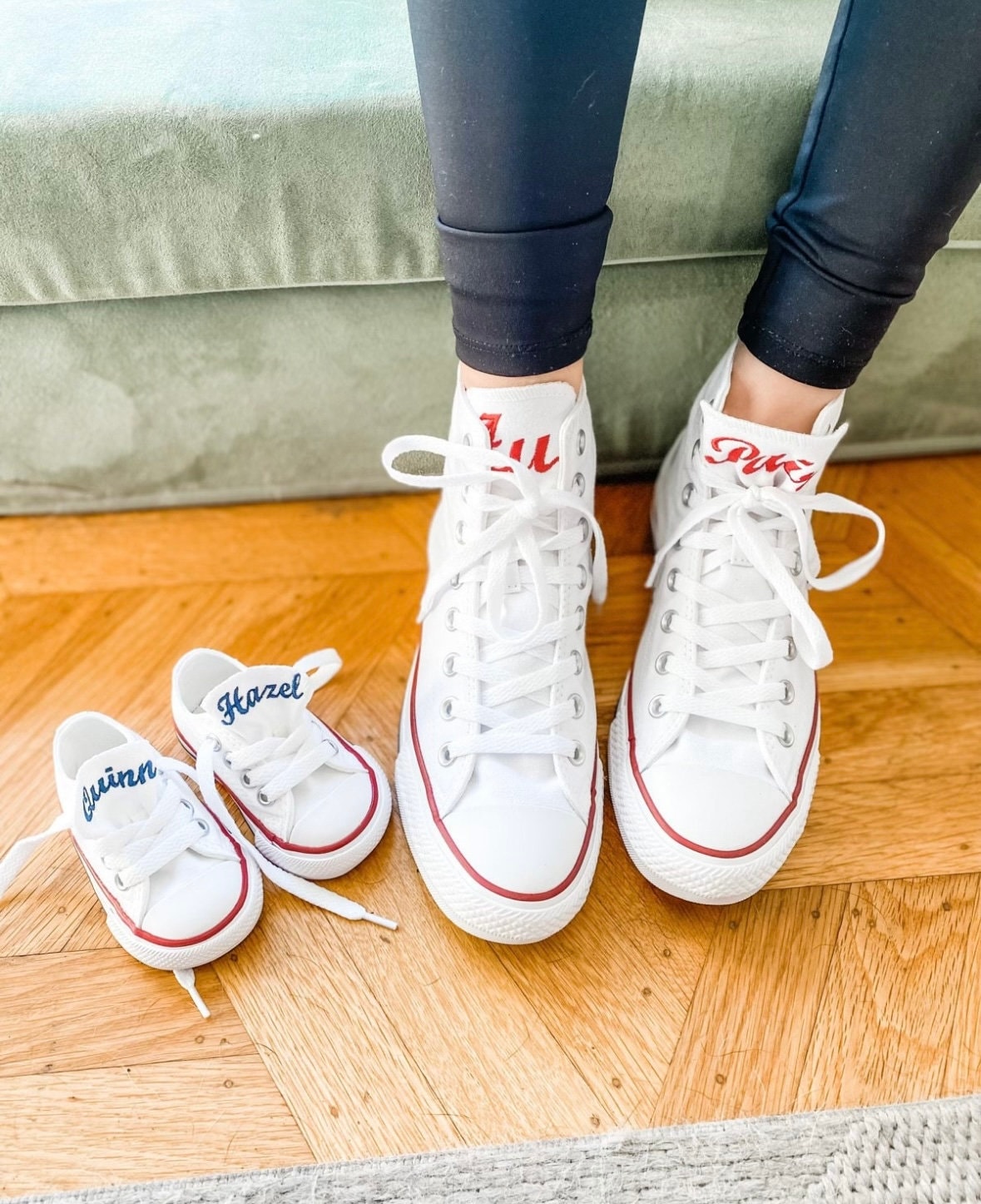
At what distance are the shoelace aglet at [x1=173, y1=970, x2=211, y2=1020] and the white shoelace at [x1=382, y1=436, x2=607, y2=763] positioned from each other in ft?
0.62

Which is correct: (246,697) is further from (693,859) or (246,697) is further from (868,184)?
(868,184)

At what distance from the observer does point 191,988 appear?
510 mm

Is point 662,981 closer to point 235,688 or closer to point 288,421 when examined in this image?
point 235,688

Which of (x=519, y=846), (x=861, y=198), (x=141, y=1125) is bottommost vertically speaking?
(x=141, y=1125)

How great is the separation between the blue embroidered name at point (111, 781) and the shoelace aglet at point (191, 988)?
104mm

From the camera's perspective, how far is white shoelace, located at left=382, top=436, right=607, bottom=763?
21.2 inches

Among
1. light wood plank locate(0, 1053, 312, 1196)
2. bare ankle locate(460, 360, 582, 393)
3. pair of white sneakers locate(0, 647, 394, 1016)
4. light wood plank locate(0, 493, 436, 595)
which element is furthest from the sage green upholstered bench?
light wood plank locate(0, 1053, 312, 1196)

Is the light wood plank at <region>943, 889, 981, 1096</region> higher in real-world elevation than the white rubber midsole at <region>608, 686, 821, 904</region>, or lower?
lower

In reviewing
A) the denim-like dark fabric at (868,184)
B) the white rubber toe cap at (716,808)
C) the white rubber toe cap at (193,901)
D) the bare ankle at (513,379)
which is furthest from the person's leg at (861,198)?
the white rubber toe cap at (193,901)

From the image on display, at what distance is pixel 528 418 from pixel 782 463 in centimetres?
16

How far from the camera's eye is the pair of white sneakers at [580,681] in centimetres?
52

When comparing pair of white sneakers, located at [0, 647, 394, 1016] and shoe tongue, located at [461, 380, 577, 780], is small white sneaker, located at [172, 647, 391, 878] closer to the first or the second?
pair of white sneakers, located at [0, 647, 394, 1016]

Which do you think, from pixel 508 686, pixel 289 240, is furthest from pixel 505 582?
pixel 289 240

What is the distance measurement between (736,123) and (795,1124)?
0.59 metres
